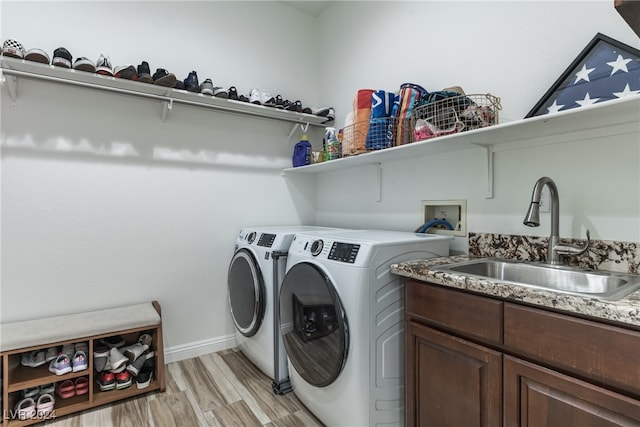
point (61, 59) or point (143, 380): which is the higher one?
point (61, 59)

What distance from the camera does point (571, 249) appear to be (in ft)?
4.36

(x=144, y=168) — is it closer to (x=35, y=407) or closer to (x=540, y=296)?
(x=35, y=407)

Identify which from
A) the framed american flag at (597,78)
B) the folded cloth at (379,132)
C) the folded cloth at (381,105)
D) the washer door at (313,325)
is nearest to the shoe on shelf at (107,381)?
the washer door at (313,325)

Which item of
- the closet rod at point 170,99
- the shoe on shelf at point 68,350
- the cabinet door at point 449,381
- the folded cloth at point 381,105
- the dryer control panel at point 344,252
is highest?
the closet rod at point 170,99

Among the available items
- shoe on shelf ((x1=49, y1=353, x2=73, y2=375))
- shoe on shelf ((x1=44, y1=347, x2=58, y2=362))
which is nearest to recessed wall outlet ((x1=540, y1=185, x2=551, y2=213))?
shoe on shelf ((x1=49, y1=353, x2=73, y2=375))

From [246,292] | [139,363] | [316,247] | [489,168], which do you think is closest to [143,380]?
[139,363]

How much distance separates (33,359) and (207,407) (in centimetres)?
98

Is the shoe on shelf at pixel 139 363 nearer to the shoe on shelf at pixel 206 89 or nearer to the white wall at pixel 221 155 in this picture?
the white wall at pixel 221 155

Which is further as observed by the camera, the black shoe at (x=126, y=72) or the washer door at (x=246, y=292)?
the washer door at (x=246, y=292)

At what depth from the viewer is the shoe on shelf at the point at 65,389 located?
186cm

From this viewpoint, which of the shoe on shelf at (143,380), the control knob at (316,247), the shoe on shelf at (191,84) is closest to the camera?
the control knob at (316,247)

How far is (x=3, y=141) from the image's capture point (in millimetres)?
1943

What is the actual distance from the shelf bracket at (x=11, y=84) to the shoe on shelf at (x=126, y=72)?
524 millimetres

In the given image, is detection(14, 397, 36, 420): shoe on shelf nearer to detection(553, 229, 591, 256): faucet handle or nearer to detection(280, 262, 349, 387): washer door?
detection(280, 262, 349, 387): washer door
